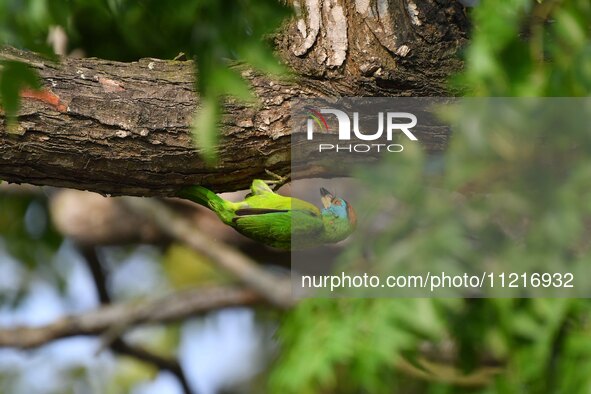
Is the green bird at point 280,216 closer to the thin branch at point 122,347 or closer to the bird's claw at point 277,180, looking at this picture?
the bird's claw at point 277,180

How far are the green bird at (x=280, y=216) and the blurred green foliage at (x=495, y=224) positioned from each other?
0.27 metres

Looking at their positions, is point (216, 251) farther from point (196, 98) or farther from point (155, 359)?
point (196, 98)

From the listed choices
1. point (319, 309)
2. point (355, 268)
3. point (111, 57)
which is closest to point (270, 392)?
point (319, 309)

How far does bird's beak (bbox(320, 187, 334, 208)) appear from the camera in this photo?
2.09 meters

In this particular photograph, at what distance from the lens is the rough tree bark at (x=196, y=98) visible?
6.51ft

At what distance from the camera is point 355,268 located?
290 cm

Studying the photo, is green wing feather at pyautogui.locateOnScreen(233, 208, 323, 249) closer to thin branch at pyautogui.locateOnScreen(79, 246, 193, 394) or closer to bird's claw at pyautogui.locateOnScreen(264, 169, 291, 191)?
bird's claw at pyautogui.locateOnScreen(264, 169, 291, 191)

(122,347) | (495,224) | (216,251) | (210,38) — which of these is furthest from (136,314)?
(210,38)

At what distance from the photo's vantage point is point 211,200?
2.07m

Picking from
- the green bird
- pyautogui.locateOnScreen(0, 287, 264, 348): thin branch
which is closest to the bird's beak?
the green bird

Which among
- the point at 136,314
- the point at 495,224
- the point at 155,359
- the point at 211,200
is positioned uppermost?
the point at 211,200

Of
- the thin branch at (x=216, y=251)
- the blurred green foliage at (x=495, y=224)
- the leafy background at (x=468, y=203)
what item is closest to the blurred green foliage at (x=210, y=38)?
the leafy background at (x=468, y=203)

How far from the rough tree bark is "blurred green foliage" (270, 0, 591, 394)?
0.45ft

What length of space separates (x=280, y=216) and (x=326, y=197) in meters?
0.13
